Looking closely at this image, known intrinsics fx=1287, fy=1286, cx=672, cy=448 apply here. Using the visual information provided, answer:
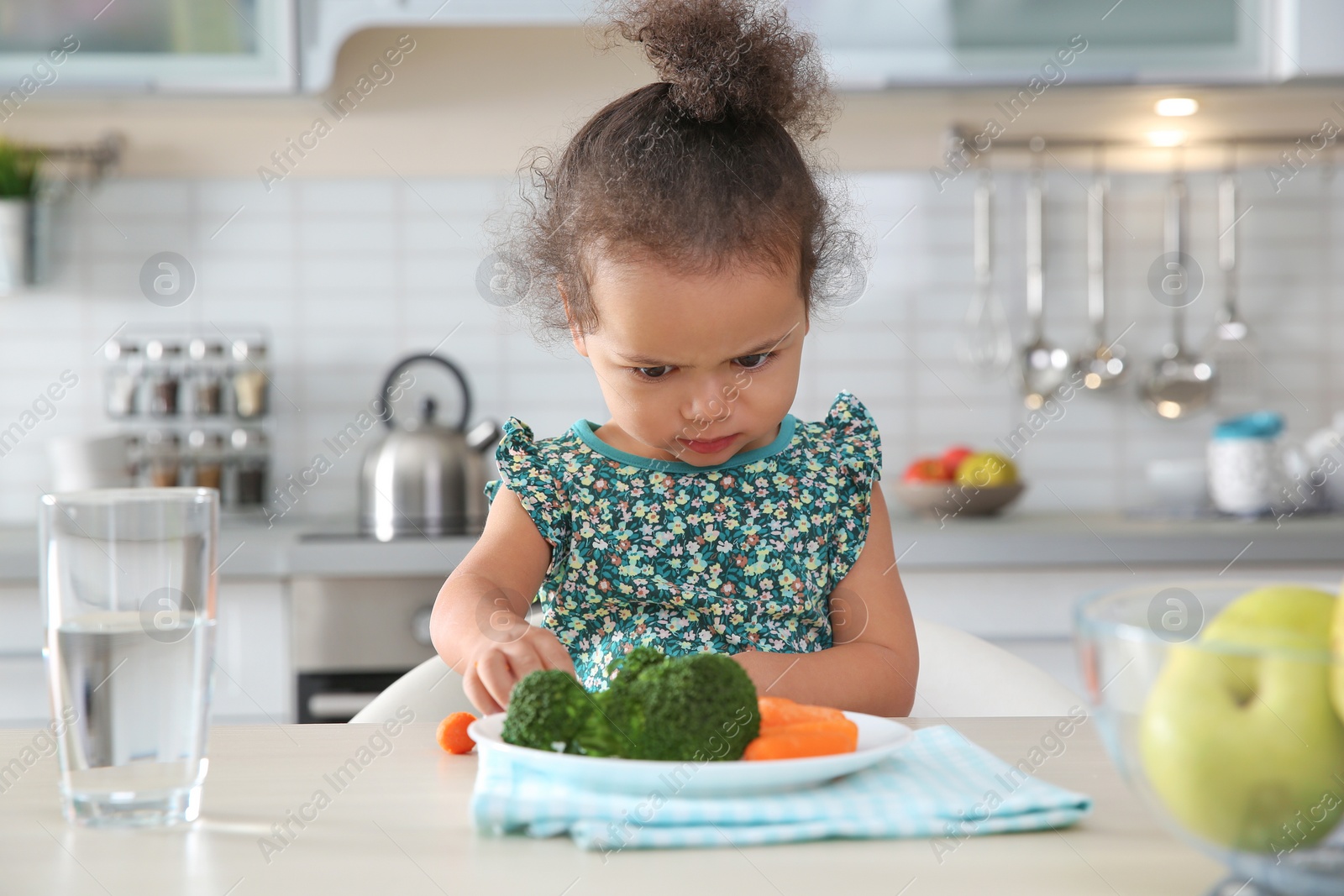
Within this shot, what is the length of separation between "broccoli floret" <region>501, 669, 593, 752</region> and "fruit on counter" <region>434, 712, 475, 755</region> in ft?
0.34

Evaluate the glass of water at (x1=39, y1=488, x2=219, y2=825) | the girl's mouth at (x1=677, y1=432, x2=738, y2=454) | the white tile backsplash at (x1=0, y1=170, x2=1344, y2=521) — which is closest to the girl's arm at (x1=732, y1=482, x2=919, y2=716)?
the girl's mouth at (x1=677, y1=432, x2=738, y2=454)

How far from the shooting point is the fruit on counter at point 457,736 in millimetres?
708

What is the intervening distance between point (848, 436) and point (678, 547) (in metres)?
0.21

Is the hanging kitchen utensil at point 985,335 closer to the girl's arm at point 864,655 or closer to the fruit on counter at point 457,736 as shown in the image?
the girl's arm at point 864,655

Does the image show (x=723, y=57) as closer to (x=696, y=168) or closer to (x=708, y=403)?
(x=696, y=168)

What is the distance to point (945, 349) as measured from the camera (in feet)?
8.04

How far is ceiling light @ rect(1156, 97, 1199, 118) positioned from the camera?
2.35 metres

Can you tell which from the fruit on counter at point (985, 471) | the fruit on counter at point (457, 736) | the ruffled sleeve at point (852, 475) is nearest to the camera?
the fruit on counter at point (457, 736)

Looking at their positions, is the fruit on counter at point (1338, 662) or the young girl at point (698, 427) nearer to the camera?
the fruit on counter at point (1338, 662)

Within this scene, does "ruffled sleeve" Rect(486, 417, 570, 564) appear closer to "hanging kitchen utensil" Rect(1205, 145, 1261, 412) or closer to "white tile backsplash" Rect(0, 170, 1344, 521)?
"white tile backsplash" Rect(0, 170, 1344, 521)

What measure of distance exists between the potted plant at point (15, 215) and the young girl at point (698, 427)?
1473mm

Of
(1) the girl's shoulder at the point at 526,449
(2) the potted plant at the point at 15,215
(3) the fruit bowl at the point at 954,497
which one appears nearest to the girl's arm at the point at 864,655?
(1) the girl's shoulder at the point at 526,449

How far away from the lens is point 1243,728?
1.27 feet

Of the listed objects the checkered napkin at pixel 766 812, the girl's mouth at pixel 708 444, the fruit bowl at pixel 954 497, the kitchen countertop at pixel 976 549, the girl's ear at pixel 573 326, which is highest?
the girl's ear at pixel 573 326
